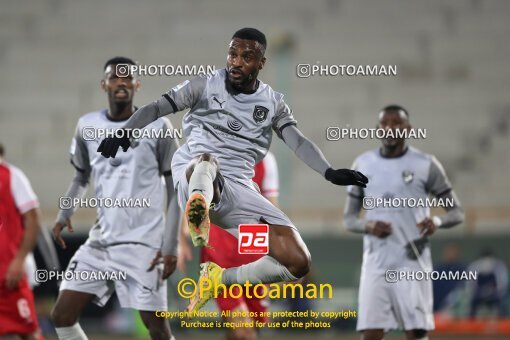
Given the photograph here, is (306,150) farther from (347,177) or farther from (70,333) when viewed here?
(70,333)

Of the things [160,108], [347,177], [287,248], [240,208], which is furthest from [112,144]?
[347,177]

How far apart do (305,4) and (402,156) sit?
10.2 metres

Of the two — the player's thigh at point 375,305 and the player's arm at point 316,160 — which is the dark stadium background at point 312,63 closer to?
the player's thigh at point 375,305

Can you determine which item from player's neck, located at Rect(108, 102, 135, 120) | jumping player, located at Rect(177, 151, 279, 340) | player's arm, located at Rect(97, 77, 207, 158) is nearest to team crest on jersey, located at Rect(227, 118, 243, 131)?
player's arm, located at Rect(97, 77, 207, 158)

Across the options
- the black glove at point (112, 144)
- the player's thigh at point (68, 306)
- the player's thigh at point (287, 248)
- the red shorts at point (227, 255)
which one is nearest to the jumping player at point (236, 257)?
the red shorts at point (227, 255)

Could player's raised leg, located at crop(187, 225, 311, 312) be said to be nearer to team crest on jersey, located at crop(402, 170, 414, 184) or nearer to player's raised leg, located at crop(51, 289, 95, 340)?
player's raised leg, located at crop(51, 289, 95, 340)

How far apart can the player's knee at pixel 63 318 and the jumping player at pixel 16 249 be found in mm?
706

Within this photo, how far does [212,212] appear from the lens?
5.25 m

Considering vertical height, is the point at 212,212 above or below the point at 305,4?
below

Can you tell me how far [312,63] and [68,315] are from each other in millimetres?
9379

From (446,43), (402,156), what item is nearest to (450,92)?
(446,43)

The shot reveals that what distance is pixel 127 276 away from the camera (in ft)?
20.0

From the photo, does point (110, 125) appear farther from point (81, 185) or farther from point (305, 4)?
point (305, 4)

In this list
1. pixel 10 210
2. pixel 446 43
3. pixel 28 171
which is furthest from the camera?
pixel 446 43
